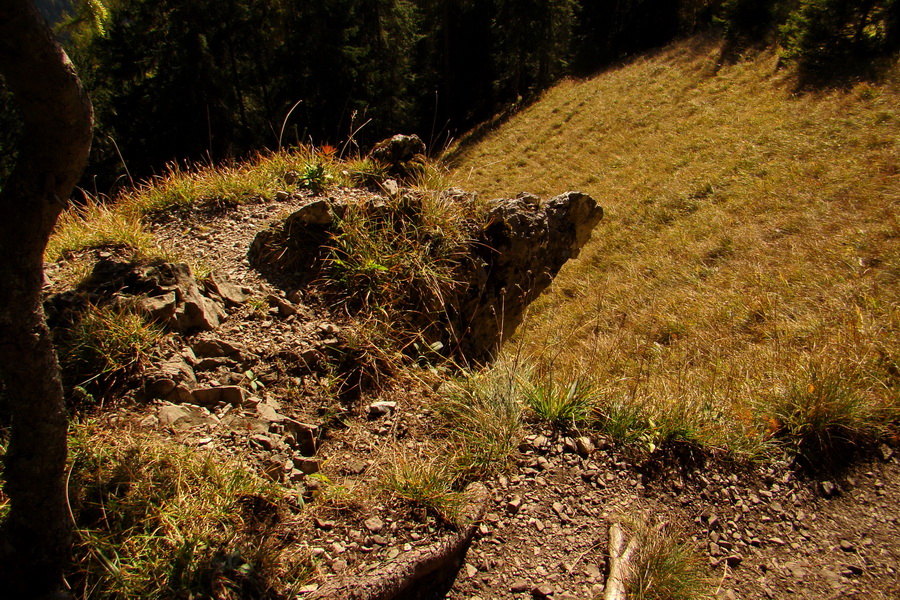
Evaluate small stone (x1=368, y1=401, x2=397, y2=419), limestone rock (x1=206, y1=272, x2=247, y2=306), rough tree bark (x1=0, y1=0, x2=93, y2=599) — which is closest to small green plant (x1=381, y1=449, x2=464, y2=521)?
small stone (x1=368, y1=401, x2=397, y2=419)

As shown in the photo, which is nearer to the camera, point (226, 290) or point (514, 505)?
point (514, 505)

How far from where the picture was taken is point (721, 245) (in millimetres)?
9430

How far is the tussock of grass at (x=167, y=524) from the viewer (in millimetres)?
2057

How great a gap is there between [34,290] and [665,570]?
293 centimetres

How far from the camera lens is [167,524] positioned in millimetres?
2207

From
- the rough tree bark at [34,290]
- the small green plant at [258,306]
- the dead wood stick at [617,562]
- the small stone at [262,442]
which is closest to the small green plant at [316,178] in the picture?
the small green plant at [258,306]

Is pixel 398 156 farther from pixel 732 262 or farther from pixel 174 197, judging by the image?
pixel 732 262

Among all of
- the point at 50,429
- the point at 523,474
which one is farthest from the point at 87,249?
the point at 523,474

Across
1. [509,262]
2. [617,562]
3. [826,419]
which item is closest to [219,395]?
[617,562]

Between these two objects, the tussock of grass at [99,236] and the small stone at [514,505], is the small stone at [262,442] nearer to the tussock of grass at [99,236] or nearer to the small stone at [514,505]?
the small stone at [514,505]

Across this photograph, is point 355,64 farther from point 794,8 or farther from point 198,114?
point 794,8

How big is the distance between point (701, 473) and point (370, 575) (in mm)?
2101

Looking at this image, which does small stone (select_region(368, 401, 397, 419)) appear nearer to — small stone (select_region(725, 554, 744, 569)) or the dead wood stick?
the dead wood stick

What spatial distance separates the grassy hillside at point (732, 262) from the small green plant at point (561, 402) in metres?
0.15
